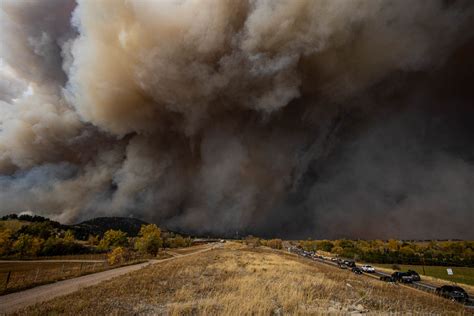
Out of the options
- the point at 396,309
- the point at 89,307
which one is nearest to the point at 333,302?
the point at 396,309

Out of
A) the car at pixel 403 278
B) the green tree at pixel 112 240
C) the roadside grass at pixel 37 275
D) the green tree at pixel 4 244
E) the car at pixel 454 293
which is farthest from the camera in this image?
the green tree at pixel 112 240

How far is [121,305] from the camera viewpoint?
12570 mm

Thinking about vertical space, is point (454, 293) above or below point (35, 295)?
above

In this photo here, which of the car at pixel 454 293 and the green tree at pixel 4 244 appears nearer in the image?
the car at pixel 454 293

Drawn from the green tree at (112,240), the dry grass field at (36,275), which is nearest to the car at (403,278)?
the dry grass field at (36,275)

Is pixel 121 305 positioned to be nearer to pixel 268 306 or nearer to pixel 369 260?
pixel 268 306

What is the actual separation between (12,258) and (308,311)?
382ft

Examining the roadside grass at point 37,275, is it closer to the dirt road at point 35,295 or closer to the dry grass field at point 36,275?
the dry grass field at point 36,275

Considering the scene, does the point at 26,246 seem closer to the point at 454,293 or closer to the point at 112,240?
the point at 112,240

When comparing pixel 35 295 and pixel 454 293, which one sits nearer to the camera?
pixel 35 295

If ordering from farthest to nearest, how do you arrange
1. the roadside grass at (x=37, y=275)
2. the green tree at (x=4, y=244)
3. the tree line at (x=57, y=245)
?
1. the green tree at (x=4, y=244)
2. the tree line at (x=57, y=245)
3. the roadside grass at (x=37, y=275)

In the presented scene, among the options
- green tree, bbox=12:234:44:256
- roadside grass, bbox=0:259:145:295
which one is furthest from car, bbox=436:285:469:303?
green tree, bbox=12:234:44:256

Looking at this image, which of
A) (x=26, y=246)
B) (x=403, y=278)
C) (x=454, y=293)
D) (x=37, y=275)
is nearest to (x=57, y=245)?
(x=26, y=246)

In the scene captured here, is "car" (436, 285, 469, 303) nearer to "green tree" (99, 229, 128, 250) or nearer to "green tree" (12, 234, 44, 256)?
"green tree" (99, 229, 128, 250)
